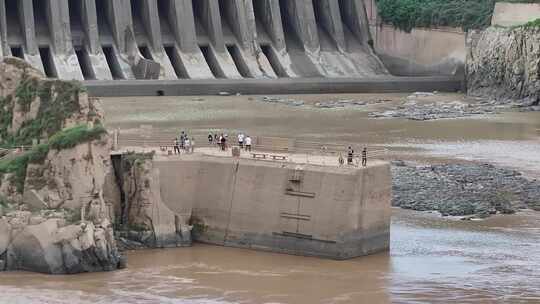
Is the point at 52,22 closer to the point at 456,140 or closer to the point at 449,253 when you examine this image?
the point at 456,140

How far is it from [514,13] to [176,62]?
1844cm

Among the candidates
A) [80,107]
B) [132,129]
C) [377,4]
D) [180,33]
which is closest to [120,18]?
[180,33]

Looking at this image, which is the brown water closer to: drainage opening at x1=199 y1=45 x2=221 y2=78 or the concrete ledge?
the concrete ledge

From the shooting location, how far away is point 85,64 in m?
78.2

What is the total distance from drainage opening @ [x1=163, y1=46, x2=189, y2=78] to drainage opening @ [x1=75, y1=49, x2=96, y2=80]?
505cm

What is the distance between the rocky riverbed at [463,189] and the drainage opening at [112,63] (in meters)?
30.1

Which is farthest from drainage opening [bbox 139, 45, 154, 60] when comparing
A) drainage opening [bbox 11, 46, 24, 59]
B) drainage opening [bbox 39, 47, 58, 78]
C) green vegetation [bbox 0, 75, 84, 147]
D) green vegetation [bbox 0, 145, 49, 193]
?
green vegetation [bbox 0, 145, 49, 193]

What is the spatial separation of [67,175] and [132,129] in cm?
2437

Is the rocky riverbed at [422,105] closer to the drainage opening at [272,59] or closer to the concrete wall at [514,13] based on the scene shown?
the concrete wall at [514,13]

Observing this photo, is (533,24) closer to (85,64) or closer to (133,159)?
(85,64)

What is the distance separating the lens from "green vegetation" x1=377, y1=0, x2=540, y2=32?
79.8 metres

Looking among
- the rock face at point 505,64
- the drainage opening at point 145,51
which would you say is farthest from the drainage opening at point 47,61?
the rock face at point 505,64

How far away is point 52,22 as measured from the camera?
77.9m

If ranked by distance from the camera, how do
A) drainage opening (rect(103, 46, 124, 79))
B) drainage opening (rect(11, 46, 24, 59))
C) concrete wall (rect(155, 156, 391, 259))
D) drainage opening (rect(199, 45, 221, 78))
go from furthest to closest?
1. drainage opening (rect(199, 45, 221, 78))
2. drainage opening (rect(103, 46, 124, 79))
3. drainage opening (rect(11, 46, 24, 59))
4. concrete wall (rect(155, 156, 391, 259))
